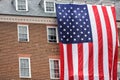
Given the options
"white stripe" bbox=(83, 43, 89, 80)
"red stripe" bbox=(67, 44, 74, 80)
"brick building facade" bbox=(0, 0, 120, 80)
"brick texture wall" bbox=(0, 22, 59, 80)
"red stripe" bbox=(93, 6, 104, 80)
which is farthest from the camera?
"red stripe" bbox=(93, 6, 104, 80)

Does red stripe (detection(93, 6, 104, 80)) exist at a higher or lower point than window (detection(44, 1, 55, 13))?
lower

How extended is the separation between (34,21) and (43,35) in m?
1.60

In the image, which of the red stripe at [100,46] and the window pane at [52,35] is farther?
the window pane at [52,35]

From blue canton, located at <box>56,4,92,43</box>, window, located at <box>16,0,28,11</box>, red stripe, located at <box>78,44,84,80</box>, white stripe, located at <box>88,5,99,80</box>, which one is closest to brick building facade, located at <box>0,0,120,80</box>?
window, located at <box>16,0,28,11</box>

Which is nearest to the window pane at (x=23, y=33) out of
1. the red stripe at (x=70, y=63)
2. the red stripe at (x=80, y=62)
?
the red stripe at (x=70, y=63)

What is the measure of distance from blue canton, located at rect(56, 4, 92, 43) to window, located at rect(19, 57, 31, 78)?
390cm

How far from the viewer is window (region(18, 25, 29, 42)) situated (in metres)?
47.0

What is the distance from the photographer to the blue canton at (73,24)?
1873 inches

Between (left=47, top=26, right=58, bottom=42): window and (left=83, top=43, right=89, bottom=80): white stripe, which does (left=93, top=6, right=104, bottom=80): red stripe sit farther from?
(left=47, top=26, right=58, bottom=42): window

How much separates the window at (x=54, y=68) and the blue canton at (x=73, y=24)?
210 centimetres

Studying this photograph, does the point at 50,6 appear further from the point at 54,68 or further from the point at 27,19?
the point at 54,68

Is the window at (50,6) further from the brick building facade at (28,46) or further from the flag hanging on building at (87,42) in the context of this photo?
the flag hanging on building at (87,42)

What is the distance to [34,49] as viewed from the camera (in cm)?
4697

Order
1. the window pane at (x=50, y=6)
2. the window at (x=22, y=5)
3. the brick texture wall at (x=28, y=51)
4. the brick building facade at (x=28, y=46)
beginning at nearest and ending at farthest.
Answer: the brick texture wall at (x=28, y=51) → the brick building facade at (x=28, y=46) → the window at (x=22, y=5) → the window pane at (x=50, y=6)
